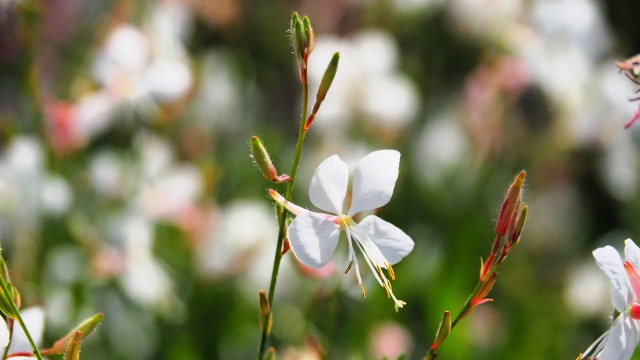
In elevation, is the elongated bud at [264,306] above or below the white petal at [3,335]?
above

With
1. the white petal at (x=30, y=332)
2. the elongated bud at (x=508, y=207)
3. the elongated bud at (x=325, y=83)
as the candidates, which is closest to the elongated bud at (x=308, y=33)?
the elongated bud at (x=325, y=83)

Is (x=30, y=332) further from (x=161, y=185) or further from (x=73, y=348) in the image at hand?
(x=161, y=185)

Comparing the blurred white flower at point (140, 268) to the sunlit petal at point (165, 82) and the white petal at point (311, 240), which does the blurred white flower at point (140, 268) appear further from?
the white petal at point (311, 240)

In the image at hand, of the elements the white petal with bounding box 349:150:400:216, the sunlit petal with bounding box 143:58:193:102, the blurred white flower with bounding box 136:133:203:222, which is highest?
the white petal with bounding box 349:150:400:216

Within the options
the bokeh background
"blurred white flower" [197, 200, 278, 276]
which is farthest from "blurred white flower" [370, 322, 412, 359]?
"blurred white flower" [197, 200, 278, 276]

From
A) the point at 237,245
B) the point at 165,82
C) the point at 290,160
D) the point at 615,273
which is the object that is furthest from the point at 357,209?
the point at 290,160

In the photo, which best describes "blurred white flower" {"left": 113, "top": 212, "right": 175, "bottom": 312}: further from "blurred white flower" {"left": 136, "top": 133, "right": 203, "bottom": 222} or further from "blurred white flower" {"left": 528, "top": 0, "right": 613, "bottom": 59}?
"blurred white flower" {"left": 528, "top": 0, "right": 613, "bottom": 59}
